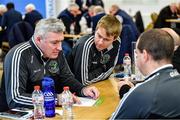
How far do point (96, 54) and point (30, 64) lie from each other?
916 millimetres

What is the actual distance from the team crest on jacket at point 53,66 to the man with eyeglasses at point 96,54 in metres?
0.43

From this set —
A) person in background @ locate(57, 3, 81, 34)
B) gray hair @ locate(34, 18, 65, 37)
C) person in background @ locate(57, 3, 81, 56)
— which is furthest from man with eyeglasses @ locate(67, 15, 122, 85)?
person in background @ locate(57, 3, 81, 34)

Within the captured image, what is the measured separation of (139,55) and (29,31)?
4.92 metres

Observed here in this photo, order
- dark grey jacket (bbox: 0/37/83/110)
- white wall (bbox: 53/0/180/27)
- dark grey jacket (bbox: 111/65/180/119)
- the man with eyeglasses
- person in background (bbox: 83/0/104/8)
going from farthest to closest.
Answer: person in background (bbox: 83/0/104/8), white wall (bbox: 53/0/180/27), the man with eyeglasses, dark grey jacket (bbox: 0/37/83/110), dark grey jacket (bbox: 111/65/180/119)

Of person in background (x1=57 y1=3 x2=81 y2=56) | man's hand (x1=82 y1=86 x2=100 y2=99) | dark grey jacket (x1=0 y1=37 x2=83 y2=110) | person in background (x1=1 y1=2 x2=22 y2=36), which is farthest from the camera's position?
person in background (x1=1 y1=2 x2=22 y2=36)

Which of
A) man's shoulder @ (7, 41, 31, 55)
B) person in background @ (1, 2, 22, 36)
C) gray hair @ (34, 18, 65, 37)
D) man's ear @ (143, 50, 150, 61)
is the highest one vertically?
gray hair @ (34, 18, 65, 37)

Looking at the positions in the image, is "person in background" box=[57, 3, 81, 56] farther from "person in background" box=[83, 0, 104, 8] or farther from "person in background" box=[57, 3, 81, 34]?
"person in background" box=[83, 0, 104, 8]

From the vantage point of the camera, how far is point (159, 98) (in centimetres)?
204

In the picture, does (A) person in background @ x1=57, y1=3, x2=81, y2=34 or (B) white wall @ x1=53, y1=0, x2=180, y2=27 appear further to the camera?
(B) white wall @ x1=53, y1=0, x2=180, y2=27

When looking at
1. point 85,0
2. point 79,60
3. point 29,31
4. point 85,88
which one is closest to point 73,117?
point 85,88

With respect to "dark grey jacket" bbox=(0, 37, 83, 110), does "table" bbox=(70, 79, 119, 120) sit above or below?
below

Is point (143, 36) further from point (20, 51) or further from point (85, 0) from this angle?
point (85, 0)

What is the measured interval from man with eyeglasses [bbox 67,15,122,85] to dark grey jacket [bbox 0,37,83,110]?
1.33 ft

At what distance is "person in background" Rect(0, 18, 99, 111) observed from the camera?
274 centimetres
